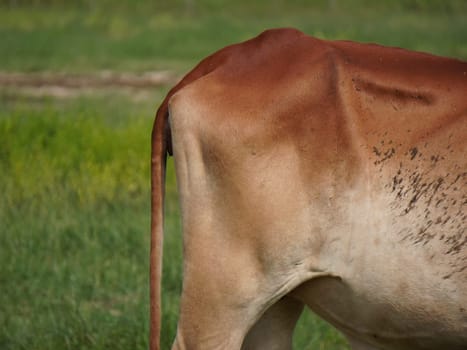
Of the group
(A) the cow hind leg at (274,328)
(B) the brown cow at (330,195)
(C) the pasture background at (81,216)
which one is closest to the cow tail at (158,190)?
(B) the brown cow at (330,195)

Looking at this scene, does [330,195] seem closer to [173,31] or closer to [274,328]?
[274,328]

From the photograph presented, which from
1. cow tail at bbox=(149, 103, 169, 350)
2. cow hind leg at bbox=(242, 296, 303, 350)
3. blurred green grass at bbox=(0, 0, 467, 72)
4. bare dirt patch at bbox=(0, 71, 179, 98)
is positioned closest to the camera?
cow tail at bbox=(149, 103, 169, 350)

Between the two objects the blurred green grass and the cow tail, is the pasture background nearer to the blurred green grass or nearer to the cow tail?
the blurred green grass

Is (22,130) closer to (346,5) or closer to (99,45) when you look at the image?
(99,45)

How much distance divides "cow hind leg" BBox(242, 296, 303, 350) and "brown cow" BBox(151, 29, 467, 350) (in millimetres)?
402

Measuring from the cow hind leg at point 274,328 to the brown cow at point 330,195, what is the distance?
15.8 inches

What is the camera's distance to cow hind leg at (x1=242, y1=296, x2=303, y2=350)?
416 centimetres

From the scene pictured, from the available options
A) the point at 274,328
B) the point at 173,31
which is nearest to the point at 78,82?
the point at 173,31

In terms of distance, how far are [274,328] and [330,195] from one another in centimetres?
77

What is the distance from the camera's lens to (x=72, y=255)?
712cm

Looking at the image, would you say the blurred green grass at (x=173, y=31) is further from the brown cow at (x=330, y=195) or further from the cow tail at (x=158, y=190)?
the brown cow at (x=330, y=195)

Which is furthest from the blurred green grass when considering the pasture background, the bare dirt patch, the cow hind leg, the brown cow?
the brown cow

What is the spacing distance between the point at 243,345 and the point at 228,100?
39.3 inches

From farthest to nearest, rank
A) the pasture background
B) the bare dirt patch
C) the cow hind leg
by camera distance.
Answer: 1. the bare dirt patch
2. the pasture background
3. the cow hind leg
